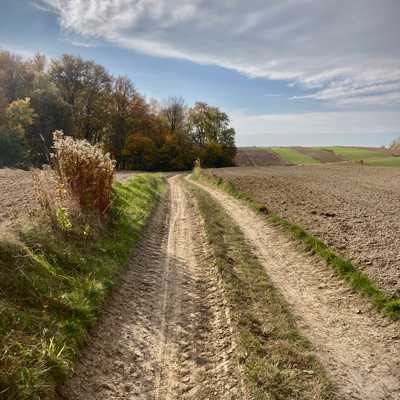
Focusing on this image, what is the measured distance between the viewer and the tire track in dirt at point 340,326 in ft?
15.0

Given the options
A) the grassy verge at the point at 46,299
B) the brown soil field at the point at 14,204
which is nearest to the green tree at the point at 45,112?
the brown soil field at the point at 14,204

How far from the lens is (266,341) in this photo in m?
5.25

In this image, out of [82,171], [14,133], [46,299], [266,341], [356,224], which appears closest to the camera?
[266,341]

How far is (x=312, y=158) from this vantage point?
88.7m

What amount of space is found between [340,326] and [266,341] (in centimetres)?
159

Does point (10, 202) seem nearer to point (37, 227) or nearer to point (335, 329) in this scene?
point (37, 227)

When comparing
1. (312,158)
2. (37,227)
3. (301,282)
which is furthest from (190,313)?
Result: (312,158)

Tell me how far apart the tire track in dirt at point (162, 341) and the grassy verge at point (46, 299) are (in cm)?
32

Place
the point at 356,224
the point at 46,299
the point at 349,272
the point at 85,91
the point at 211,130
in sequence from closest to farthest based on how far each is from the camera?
the point at 46,299 → the point at 349,272 → the point at 356,224 → the point at 85,91 → the point at 211,130

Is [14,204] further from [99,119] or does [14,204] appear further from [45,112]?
[99,119]

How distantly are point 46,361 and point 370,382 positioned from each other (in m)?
4.35

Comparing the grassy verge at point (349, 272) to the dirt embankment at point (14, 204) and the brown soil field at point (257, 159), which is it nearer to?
the dirt embankment at point (14, 204)

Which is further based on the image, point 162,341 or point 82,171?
point 82,171

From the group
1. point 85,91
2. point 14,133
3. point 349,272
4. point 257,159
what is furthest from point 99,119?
point 349,272
